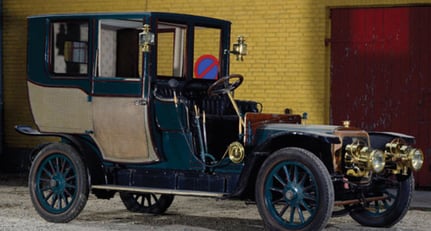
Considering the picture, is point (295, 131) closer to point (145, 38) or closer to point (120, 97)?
point (145, 38)

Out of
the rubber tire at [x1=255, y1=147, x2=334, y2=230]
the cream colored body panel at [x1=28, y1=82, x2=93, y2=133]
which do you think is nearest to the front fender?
the rubber tire at [x1=255, y1=147, x2=334, y2=230]

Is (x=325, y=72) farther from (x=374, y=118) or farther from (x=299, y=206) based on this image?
(x=299, y=206)

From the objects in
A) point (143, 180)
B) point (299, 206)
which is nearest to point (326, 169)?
point (299, 206)

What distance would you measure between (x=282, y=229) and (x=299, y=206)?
9.7 inches

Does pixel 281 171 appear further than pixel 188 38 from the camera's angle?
No

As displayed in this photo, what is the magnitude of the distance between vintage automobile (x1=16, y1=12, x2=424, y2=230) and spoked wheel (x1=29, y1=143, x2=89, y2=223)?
1 cm

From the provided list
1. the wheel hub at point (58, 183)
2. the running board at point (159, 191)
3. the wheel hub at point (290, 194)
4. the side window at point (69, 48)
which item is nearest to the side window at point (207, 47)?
the side window at point (69, 48)

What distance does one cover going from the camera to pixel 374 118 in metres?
14.4

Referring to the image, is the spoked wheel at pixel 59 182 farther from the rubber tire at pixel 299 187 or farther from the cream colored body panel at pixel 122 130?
the rubber tire at pixel 299 187

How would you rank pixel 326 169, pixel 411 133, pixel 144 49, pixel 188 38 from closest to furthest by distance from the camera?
pixel 326 169
pixel 144 49
pixel 188 38
pixel 411 133

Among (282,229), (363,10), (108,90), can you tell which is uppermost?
(363,10)

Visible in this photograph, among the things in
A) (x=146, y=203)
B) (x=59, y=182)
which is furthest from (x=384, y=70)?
A: (x=59, y=182)

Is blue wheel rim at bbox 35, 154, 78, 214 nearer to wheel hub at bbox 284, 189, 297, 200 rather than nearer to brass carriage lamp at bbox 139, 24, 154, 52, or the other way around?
brass carriage lamp at bbox 139, 24, 154, 52

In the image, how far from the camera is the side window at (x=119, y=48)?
10133 mm
